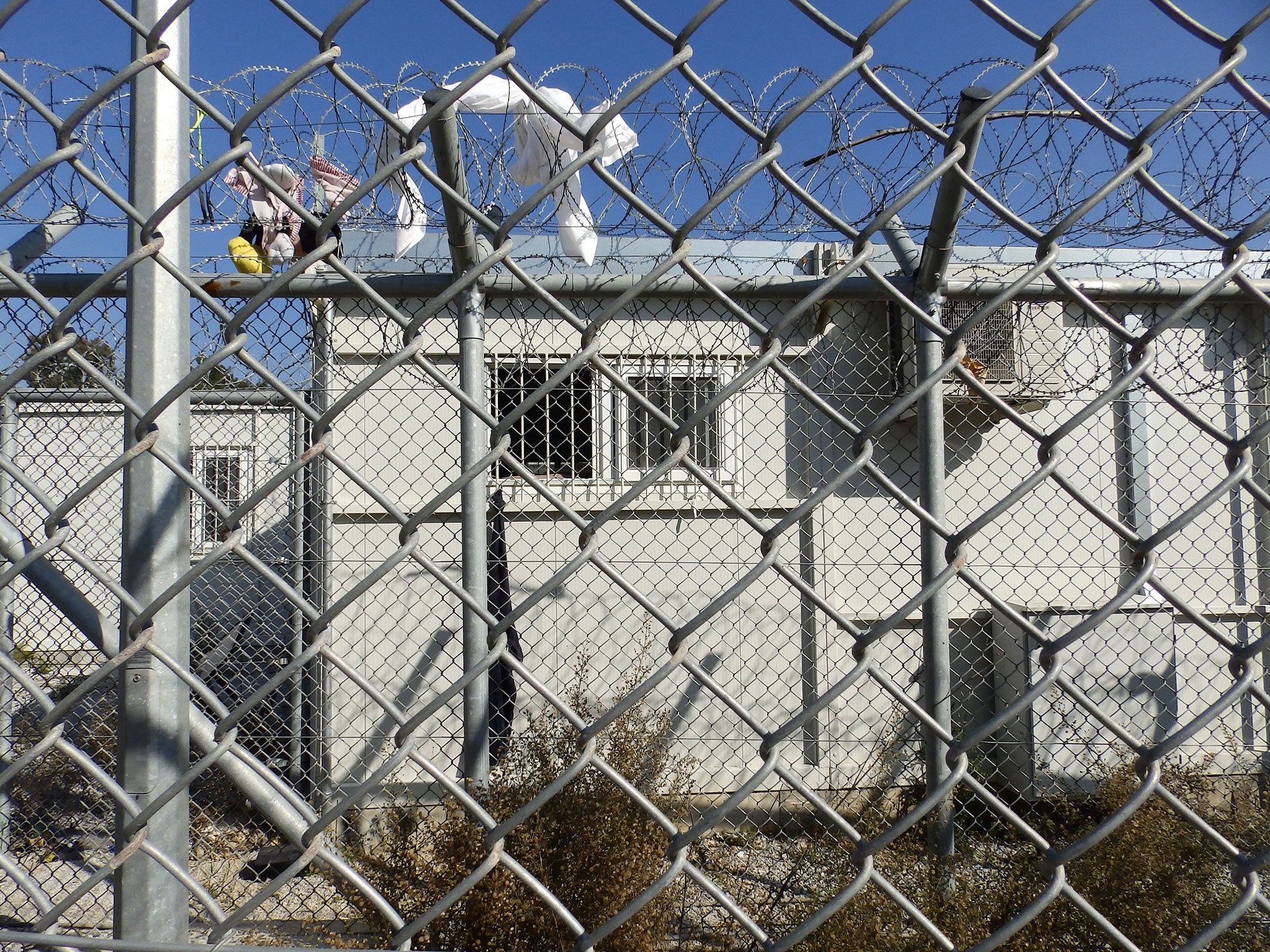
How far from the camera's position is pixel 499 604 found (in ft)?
12.6

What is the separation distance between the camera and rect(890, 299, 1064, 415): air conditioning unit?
4.34m

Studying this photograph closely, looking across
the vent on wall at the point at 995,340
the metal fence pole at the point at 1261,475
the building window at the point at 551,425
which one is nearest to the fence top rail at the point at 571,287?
the building window at the point at 551,425

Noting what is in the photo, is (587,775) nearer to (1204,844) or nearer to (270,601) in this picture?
(1204,844)

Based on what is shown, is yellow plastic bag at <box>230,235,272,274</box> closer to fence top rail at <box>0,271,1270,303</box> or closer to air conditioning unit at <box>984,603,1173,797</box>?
fence top rail at <box>0,271,1270,303</box>

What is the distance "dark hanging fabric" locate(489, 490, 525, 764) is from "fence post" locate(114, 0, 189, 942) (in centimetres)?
269

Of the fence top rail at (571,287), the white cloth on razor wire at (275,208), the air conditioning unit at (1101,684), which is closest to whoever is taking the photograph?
the white cloth on razor wire at (275,208)

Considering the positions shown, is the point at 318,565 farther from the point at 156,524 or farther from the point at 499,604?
the point at 156,524

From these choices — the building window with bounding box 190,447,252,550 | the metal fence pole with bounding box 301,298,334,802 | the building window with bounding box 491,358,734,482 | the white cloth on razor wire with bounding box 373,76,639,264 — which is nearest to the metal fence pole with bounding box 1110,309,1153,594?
the building window with bounding box 491,358,734,482

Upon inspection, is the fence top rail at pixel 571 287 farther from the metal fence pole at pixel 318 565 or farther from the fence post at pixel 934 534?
the metal fence pole at pixel 318 565

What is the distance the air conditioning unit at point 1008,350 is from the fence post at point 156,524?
12.7 feet

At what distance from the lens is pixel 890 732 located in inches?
169

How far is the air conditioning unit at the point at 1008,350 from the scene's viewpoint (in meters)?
4.34

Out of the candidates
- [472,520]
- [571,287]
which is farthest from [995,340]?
[472,520]

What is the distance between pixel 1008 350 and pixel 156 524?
4502 millimetres
